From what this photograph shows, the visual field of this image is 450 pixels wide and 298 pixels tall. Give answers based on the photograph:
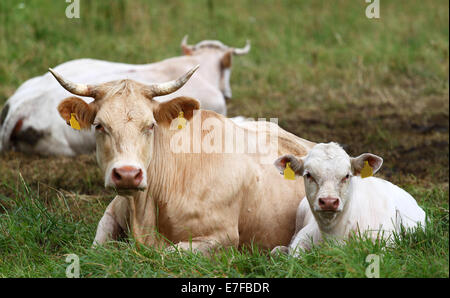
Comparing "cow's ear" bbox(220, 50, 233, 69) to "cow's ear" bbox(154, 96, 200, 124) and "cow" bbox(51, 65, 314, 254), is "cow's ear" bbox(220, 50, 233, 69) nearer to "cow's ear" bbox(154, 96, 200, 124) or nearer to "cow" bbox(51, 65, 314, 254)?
"cow" bbox(51, 65, 314, 254)

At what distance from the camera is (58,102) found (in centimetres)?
903

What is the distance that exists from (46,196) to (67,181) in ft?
3.47

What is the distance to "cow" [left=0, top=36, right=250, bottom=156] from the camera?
9.01m

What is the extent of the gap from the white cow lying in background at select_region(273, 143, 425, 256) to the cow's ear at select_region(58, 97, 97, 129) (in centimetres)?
144

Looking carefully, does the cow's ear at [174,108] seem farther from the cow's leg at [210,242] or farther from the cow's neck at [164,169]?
the cow's leg at [210,242]

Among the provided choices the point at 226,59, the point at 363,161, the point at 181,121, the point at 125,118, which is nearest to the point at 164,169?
the point at 181,121

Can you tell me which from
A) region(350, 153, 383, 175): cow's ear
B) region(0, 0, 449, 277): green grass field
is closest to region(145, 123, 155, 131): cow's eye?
region(0, 0, 449, 277): green grass field

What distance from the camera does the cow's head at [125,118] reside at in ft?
16.8

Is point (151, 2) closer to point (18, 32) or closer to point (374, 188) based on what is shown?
point (18, 32)

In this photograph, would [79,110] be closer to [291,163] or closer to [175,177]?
[175,177]

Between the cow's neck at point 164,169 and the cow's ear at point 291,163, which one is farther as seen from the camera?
the cow's neck at point 164,169

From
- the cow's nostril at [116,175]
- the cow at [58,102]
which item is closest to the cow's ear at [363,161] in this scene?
the cow's nostril at [116,175]
